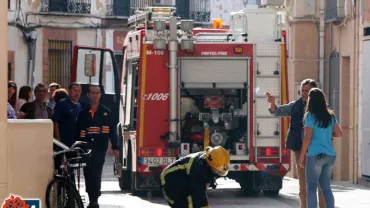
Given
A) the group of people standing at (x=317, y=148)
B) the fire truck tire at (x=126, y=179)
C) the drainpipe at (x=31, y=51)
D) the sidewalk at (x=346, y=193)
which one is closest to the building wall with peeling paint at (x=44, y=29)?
the drainpipe at (x=31, y=51)

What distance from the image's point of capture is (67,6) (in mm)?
39031

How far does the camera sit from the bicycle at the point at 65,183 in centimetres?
1267

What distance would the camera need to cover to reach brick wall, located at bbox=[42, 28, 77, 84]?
38.5 metres

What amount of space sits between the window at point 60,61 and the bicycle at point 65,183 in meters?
25.3

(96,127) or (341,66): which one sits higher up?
(341,66)

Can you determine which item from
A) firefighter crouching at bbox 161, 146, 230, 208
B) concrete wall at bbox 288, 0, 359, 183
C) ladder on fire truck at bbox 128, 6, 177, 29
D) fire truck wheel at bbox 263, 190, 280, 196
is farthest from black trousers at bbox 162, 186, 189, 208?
concrete wall at bbox 288, 0, 359, 183

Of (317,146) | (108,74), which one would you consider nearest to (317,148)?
(317,146)

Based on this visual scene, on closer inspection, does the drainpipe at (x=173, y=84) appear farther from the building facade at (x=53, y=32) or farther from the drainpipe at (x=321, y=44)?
the building facade at (x=53, y=32)

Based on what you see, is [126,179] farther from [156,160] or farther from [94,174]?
[94,174]

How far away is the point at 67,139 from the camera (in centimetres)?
1599

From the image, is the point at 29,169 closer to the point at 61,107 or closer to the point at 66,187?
the point at 66,187

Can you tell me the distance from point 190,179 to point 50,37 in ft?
94.2

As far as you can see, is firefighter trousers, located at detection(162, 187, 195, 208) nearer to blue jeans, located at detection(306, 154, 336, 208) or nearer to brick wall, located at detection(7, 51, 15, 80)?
blue jeans, located at detection(306, 154, 336, 208)

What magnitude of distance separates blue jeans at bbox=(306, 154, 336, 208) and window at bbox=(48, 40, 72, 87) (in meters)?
26.0
